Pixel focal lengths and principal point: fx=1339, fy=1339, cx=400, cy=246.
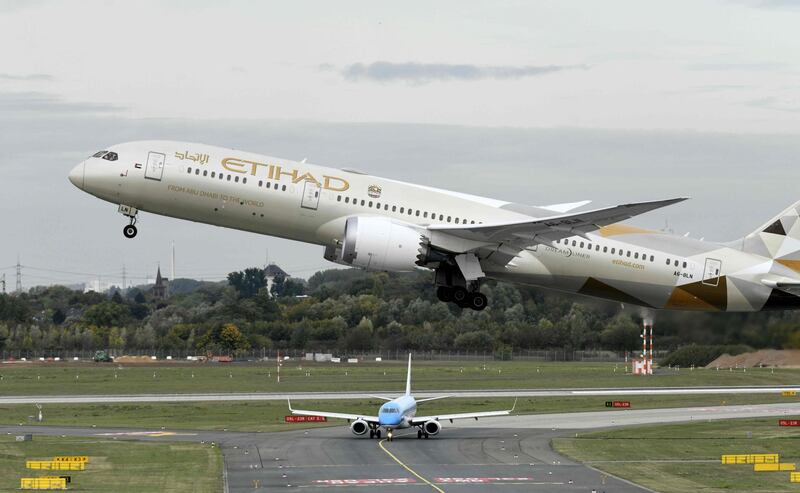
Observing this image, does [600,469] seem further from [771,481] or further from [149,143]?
[149,143]

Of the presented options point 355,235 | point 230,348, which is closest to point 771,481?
point 355,235

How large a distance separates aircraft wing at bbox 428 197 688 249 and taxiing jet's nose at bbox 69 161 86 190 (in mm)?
15813

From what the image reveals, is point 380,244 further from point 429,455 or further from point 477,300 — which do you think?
point 429,455

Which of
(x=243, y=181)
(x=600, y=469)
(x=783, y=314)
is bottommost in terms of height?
(x=600, y=469)

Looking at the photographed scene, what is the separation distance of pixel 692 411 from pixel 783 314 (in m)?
34.0

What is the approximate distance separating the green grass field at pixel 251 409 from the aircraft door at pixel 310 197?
3126 centimetres

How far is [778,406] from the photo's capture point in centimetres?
9956

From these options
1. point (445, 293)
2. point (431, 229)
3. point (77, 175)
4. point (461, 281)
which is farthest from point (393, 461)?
point (77, 175)

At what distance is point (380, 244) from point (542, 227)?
6.81 meters

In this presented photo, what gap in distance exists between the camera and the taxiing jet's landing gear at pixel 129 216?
59.1 meters

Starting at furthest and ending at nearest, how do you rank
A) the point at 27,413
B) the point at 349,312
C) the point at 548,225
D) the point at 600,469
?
the point at 349,312, the point at 27,413, the point at 600,469, the point at 548,225

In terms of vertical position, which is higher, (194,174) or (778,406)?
(194,174)

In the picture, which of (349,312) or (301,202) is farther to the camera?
(349,312)

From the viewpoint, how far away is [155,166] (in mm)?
57938
